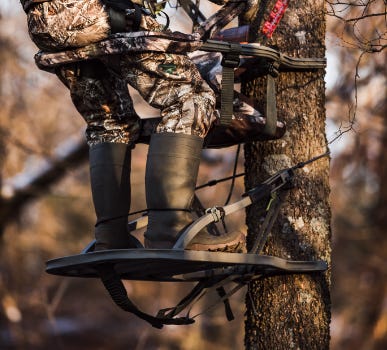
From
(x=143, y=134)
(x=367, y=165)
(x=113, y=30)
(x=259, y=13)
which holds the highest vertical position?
(x=367, y=165)

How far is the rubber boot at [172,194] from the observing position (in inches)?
133

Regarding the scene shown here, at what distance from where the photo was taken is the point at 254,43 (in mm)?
3799

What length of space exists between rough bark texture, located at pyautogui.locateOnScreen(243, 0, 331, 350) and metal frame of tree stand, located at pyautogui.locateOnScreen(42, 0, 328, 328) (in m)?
0.07

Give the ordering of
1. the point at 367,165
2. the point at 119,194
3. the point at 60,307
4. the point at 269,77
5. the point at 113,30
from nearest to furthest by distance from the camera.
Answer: the point at 113,30 → the point at 119,194 → the point at 269,77 → the point at 367,165 → the point at 60,307

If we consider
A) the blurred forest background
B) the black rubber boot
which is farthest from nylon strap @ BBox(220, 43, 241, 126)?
the blurred forest background

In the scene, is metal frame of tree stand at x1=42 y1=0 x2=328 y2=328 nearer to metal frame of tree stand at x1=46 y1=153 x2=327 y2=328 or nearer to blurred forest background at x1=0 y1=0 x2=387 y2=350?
metal frame of tree stand at x1=46 y1=153 x2=327 y2=328

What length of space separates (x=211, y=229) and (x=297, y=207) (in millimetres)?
443

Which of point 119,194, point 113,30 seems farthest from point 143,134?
point 113,30

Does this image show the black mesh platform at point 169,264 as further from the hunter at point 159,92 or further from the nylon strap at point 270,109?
the nylon strap at point 270,109

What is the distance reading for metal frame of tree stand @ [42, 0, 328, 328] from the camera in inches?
128

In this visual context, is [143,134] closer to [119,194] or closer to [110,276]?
[119,194]

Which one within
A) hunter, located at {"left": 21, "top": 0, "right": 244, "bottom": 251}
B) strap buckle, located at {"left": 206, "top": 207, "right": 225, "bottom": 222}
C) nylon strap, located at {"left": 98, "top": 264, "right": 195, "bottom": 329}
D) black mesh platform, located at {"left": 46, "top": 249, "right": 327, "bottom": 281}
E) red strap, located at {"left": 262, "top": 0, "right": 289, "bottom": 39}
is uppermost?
red strap, located at {"left": 262, "top": 0, "right": 289, "bottom": 39}

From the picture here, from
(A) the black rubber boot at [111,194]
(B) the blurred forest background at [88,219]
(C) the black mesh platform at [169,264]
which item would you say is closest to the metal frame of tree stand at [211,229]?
(C) the black mesh platform at [169,264]

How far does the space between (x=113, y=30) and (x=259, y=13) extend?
38.7 inches
